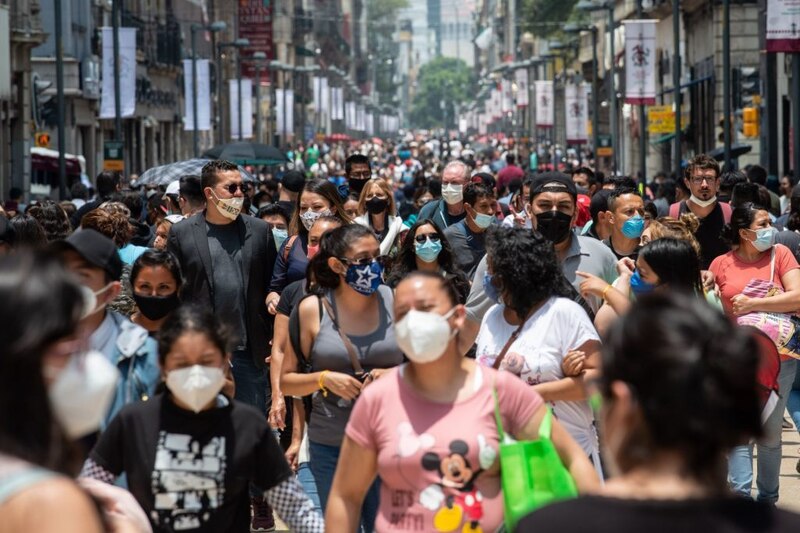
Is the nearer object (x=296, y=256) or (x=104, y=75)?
(x=296, y=256)

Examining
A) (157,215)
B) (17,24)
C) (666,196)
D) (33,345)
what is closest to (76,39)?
(17,24)

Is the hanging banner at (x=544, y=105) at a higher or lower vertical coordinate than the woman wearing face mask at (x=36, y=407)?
higher

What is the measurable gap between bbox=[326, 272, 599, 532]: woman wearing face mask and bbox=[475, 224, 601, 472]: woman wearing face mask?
1.29 m

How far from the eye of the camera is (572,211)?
838cm

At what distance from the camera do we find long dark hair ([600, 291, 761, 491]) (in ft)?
10.0

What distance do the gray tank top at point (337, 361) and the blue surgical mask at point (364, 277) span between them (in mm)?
155

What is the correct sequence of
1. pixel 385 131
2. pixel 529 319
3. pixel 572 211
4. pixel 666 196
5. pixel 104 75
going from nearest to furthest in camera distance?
pixel 529 319 → pixel 572 211 → pixel 666 196 → pixel 104 75 → pixel 385 131

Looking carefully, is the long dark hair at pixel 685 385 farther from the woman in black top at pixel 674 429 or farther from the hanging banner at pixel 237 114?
the hanging banner at pixel 237 114

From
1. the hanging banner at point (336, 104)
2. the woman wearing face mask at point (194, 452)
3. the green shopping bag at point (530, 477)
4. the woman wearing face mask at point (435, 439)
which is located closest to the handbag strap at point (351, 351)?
the woman wearing face mask at point (194, 452)

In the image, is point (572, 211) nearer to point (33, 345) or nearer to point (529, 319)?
point (529, 319)

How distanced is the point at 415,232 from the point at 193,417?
460 centimetres

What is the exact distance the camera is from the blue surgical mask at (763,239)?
9516mm

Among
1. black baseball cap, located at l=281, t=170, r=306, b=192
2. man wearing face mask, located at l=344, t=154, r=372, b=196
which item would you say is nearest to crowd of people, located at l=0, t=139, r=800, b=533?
man wearing face mask, located at l=344, t=154, r=372, b=196

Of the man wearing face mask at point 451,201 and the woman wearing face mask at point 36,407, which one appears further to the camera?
the man wearing face mask at point 451,201
